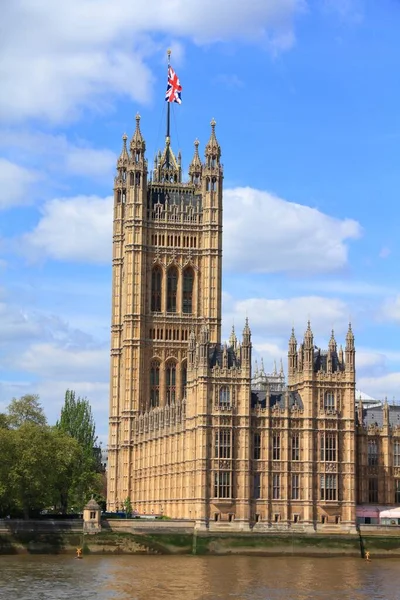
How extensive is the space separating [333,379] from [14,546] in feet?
105

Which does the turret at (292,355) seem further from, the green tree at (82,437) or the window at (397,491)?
the green tree at (82,437)

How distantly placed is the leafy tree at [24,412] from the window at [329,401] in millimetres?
29027

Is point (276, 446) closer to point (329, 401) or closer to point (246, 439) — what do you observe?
point (246, 439)

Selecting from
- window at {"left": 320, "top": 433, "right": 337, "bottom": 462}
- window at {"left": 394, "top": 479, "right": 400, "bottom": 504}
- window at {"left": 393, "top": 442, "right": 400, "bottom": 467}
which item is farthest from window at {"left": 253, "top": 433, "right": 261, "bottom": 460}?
window at {"left": 394, "top": 479, "right": 400, "bottom": 504}

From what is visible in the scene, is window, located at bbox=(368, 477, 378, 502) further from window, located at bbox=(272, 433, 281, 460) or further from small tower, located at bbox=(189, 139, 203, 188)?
small tower, located at bbox=(189, 139, 203, 188)

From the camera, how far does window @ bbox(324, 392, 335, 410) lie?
108 meters

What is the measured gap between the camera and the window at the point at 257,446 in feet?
349

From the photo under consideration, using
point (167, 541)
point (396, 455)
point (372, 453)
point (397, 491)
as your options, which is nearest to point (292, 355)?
point (372, 453)

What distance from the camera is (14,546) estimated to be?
102 metres

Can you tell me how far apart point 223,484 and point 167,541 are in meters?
7.23

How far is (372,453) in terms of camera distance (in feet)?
381

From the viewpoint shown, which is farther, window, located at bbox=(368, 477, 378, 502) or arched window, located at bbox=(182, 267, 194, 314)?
arched window, located at bbox=(182, 267, 194, 314)

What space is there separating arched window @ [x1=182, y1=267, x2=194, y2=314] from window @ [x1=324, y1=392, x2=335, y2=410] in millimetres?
45854

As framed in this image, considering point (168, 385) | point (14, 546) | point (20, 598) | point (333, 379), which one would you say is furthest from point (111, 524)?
point (168, 385)
